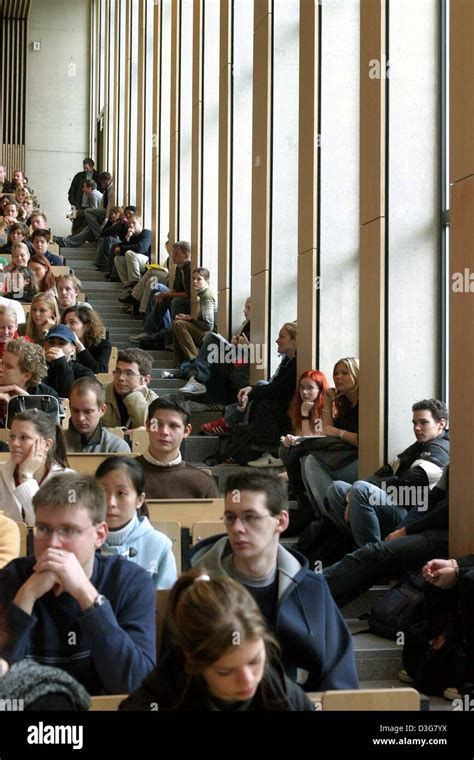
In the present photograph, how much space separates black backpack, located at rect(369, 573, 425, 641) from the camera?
5121mm

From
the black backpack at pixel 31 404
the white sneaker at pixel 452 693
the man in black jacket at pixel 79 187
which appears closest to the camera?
the white sneaker at pixel 452 693

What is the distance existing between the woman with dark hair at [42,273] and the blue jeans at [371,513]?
196 inches

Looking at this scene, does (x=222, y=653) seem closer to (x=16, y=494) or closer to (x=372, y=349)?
(x=16, y=494)

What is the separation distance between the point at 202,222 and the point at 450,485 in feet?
22.8

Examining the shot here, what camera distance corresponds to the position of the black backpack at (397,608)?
16.8 ft

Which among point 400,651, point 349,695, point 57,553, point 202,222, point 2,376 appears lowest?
point 400,651

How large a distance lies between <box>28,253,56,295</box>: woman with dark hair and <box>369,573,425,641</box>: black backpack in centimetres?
564

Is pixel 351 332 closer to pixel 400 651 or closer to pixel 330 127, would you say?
pixel 330 127

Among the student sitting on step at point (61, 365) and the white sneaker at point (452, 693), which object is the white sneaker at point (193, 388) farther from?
the white sneaker at point (452, 693)

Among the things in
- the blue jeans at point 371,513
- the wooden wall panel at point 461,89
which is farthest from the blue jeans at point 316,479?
the wooden wall panel at point 461,89

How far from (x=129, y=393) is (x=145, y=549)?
3417mm

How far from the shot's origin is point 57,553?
299 cm

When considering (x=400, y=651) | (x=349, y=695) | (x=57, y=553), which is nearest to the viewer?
(x=349, y=695)

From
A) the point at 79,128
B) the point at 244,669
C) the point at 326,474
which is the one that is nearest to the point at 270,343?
the point at 326,474
